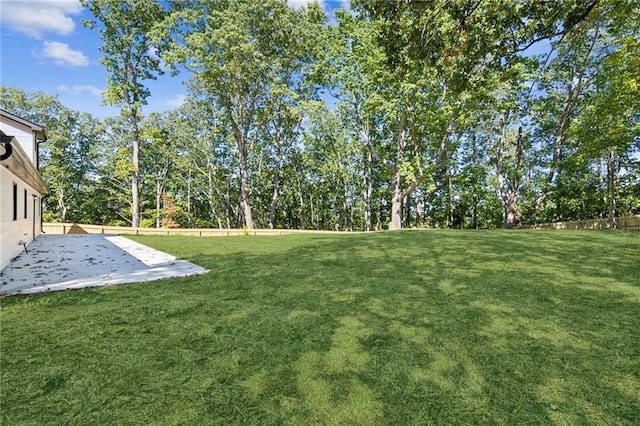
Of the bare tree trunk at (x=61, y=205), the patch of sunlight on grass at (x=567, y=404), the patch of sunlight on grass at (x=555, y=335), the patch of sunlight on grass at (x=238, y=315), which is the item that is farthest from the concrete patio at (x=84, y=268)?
the bare tree trunk at (x=61, y=205)

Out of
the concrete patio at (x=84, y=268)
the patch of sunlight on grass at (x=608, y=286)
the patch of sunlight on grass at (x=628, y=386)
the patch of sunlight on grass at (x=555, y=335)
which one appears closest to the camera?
the patch of sunlight on grass at (x=628, y=386)

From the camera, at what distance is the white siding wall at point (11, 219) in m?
5.92

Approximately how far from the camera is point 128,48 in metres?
17.4

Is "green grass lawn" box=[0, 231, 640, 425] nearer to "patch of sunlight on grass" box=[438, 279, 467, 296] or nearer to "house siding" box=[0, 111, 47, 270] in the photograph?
"patch of sunlight on grass" box=[438, 279, 467, 296]

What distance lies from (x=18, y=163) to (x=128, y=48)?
46.5 ft

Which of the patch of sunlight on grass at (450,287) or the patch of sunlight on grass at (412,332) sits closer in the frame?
the patch of sunlight on grass at (412,332)

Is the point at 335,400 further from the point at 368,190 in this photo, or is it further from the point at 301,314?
the point at 368,190

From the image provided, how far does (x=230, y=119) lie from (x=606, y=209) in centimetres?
2782

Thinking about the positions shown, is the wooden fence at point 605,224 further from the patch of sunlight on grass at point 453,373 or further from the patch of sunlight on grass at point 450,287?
the patch of sunlight on grass at point 453,373

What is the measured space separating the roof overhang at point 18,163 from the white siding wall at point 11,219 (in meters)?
0.12

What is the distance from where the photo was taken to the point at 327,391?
2090 mm

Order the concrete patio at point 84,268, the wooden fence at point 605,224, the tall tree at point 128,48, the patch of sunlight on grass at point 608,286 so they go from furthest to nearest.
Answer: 1. the tall tree at point 128,48
2. the wooden fence at point 605,224
3. the concrete patio at point 84,268
4. the patch of sunlight on grass at point 608,286

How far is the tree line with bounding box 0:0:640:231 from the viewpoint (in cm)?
428

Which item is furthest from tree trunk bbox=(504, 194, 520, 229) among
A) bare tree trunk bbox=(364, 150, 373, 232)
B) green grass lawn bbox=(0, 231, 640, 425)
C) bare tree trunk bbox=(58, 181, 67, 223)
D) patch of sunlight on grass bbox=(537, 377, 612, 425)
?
bare tree trunk bbox=(58, 181, 67, 223)
